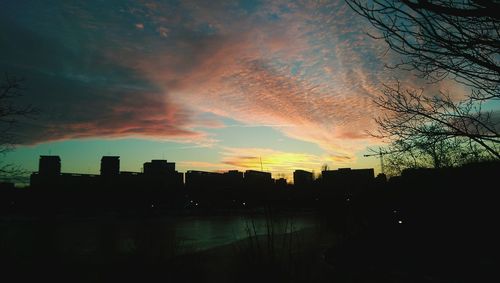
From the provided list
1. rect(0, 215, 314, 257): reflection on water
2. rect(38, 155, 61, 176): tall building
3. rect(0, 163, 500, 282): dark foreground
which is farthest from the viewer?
rect(38, 155, 61, 176): tall building

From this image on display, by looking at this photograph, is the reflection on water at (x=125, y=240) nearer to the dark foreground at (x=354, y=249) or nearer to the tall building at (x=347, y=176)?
the dark foreground at (x=354, y=249)

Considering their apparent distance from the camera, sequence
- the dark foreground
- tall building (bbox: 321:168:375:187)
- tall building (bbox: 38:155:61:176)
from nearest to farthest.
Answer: the dark foreground → tall building (bbox: 321:168:375:187) → tall building (bbox: 38:155:61:176)

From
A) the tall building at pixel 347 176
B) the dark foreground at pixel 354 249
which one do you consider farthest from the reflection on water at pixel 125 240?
→ the tall building at pixel 347 176

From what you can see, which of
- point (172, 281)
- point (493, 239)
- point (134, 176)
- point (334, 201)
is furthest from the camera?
point (134, 176)

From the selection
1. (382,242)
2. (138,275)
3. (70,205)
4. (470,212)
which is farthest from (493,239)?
(70,205)

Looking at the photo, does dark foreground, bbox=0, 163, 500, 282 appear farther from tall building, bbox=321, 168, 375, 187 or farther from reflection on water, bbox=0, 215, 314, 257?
tall building, bbox=321, 168, 375, 187

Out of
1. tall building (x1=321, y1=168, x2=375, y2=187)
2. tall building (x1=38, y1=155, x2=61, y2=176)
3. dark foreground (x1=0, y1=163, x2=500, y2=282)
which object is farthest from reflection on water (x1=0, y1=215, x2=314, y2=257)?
tall building (x1=38, y1=155, x2=61, y2=176)

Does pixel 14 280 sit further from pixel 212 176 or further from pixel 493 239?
pixel 212 176

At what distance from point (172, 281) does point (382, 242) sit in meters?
14.0

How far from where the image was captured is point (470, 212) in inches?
920

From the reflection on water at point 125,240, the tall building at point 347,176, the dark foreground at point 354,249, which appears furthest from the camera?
the tall building at point 347,176

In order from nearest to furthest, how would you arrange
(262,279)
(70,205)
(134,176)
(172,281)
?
1. (262,279)
2. (172,281)
3. (70,205)
4. (134,176)

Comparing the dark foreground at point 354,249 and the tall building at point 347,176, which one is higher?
the tall building at point 347,176

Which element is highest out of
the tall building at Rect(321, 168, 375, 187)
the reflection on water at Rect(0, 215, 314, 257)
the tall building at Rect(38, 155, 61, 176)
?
the tall building at Rect(38, 155, 61, 176)
